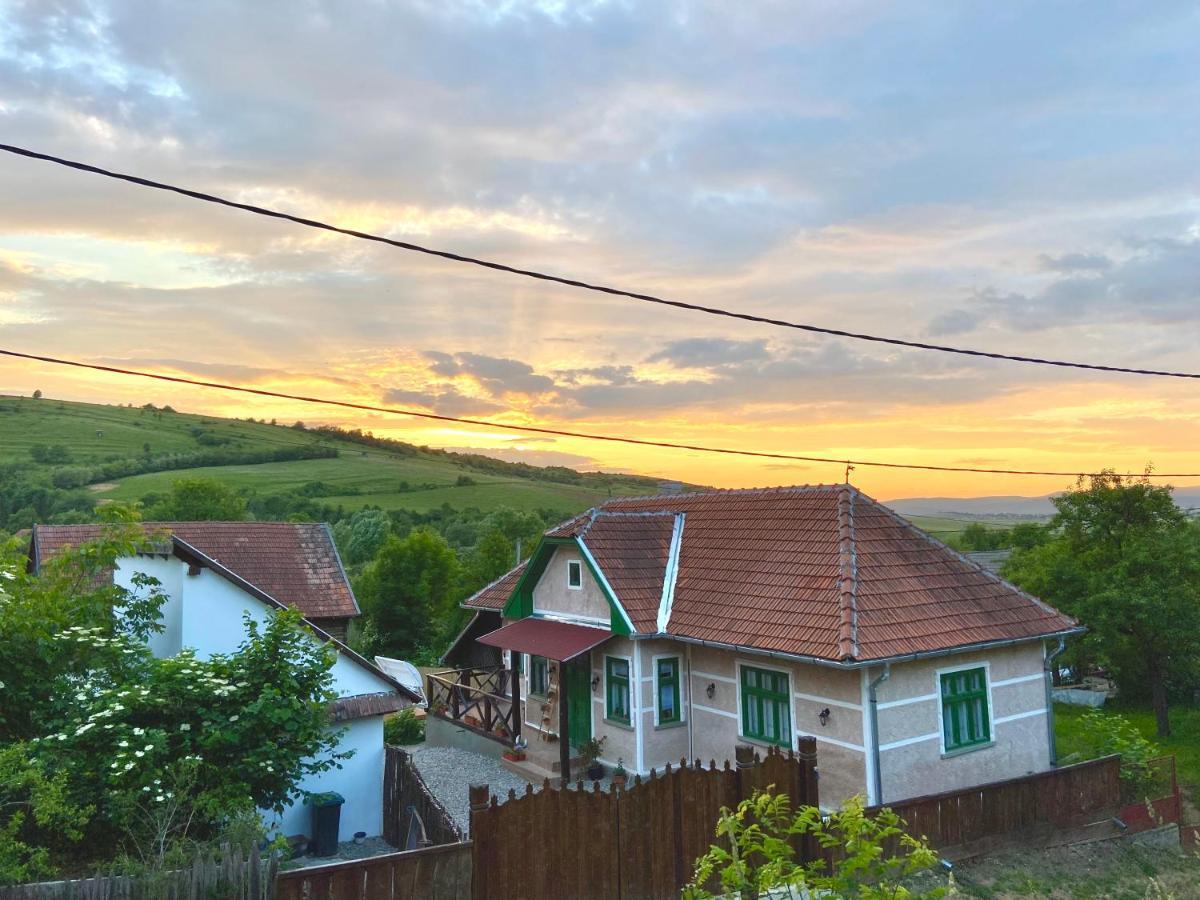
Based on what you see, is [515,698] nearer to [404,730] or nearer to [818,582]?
[404,730]

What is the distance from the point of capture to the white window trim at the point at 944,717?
12723 millimetres

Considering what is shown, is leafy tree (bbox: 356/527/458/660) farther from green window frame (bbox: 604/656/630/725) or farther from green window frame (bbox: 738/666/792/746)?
green window frame (bbox: 738/666/792/746)

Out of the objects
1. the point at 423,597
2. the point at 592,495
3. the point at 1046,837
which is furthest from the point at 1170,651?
the point at 592,495

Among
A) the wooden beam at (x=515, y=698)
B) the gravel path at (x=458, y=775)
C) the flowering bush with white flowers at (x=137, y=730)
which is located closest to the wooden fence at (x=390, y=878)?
the flowering bush with white flowers at (x=137, y=730)

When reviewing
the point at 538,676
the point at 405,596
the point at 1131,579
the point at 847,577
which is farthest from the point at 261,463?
the point at 847,577

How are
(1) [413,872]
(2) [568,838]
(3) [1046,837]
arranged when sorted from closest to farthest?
(1) [413,872], (2) [568,838], (3) [1046,837]

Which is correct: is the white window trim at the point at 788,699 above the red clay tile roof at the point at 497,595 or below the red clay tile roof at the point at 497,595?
below

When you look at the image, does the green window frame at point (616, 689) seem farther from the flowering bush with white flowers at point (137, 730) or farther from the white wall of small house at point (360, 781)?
the flowering bush with white flowers at point (137, 730)

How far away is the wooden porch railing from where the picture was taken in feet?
62.8

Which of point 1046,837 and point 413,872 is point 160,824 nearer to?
point 413,872

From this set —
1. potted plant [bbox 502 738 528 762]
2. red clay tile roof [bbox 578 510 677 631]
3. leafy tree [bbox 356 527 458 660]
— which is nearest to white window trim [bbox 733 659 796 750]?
red clay tile roof [bbox 578 510 677 631]

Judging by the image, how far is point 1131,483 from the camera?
840 inches

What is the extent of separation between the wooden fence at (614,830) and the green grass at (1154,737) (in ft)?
28.9

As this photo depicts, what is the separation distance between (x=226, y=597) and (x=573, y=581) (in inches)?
266
